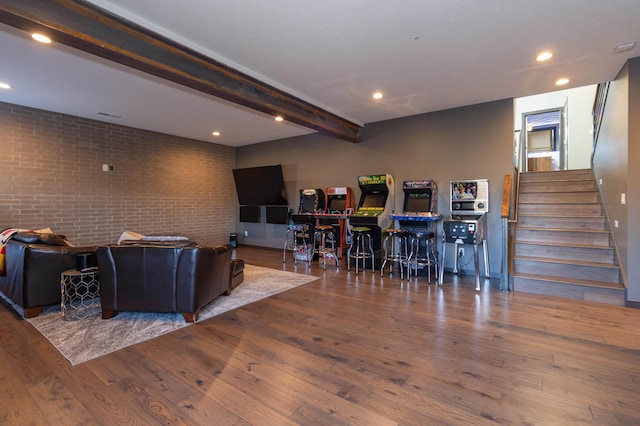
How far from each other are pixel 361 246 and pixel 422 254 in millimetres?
1125

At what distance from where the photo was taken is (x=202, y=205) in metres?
8.04

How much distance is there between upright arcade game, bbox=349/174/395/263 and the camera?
17.9ft

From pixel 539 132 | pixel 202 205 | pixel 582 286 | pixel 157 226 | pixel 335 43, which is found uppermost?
pixel 539 132

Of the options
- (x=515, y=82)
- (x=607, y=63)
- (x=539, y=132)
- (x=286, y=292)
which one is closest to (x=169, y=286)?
(x=286, y=292)

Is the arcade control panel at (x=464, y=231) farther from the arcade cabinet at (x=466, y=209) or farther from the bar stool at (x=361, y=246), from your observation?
the bar stool at (x=361, y=246)

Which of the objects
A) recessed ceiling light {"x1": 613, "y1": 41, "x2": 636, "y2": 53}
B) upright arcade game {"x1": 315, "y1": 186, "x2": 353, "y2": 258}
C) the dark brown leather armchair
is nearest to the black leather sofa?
the dark brown leather armchair

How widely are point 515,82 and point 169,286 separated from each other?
5085mm

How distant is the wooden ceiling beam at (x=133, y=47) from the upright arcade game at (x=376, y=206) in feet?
7.26

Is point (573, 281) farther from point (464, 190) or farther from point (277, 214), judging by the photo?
point (277, 214)

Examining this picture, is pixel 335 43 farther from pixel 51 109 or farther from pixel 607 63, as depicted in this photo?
pixel 51 109

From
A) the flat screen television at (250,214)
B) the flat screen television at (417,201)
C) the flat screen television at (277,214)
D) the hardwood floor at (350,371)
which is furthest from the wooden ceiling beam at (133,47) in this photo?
the flat screen television at (250,214)

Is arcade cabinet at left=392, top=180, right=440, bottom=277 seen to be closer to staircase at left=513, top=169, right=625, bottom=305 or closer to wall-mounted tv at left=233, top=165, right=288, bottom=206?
staircase at left=513, top=169, right=625, bottom=305

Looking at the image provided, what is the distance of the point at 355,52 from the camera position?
11.1 feet

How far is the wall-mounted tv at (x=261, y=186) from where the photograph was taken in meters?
7.62
